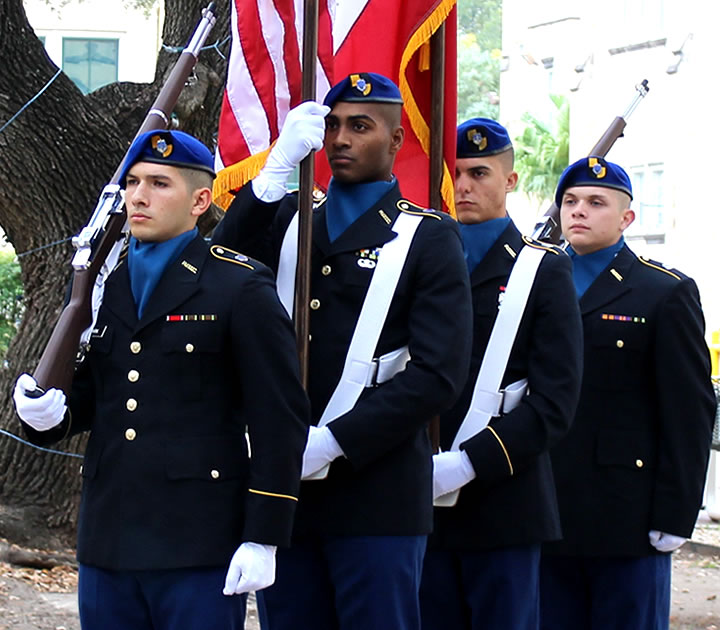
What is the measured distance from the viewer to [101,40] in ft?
109

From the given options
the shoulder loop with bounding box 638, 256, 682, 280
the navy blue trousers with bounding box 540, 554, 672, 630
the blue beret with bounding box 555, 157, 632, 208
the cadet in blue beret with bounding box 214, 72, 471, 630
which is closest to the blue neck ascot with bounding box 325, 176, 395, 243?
the cadet in blue beret with bounding box 214, 72, 471, 630

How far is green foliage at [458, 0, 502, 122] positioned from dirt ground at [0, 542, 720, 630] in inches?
1522

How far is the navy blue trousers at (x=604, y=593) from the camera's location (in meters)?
4.65

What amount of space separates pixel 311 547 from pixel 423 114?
155 cm

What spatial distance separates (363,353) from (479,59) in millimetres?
46140

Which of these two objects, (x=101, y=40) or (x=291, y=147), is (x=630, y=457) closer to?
(x=291, y=147)

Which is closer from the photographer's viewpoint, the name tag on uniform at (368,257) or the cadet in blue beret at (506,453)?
the name tag on uniform at (368,257)

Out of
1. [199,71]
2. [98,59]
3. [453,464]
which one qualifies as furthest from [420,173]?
[98,59]

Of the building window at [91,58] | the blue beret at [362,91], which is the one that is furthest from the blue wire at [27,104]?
the building window at [91,58]

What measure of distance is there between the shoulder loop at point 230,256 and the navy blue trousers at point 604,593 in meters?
1.73

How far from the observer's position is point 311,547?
3865 mm

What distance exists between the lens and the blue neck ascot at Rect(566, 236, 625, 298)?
4.94 metres

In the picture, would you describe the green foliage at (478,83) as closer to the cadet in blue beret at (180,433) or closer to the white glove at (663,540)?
the white glove at (663,540)

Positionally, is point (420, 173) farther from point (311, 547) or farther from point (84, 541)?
point (84, 541)
